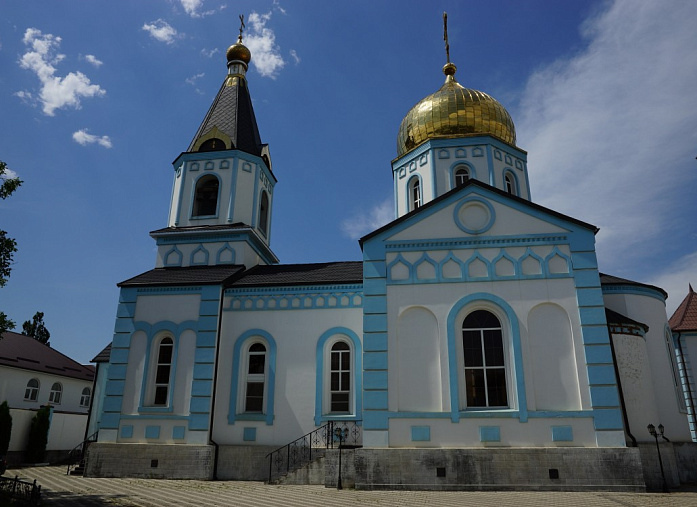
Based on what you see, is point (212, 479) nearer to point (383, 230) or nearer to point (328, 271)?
point (328, 271)

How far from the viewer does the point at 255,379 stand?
15.2 meters

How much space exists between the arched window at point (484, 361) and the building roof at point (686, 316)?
419 inches

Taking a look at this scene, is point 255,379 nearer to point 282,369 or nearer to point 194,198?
point 282,369

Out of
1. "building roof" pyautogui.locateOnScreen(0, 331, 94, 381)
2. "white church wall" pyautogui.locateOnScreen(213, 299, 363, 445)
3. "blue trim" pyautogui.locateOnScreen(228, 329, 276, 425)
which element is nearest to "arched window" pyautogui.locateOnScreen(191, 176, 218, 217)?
"white church wall" pyautogui.locateOnScreen(213, 299, 363, 445)

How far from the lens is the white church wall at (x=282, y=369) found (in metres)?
14.5

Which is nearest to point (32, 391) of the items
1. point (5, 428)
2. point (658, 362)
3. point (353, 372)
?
point (5, 428)

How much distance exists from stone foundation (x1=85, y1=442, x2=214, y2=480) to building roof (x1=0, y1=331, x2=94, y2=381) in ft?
37.2

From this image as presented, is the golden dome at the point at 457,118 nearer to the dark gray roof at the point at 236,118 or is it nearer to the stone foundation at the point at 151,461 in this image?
the dark gray roof at the point at 236,118

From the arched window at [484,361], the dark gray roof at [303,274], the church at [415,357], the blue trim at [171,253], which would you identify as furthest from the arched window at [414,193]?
the blue trim at [171,253]

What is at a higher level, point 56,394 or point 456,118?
point 456,118

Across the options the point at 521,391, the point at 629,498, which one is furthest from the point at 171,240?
the point at 629,498

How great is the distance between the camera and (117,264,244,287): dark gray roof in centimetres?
1592

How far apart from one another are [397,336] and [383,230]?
293 centimetres

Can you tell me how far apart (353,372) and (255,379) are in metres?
3.04
